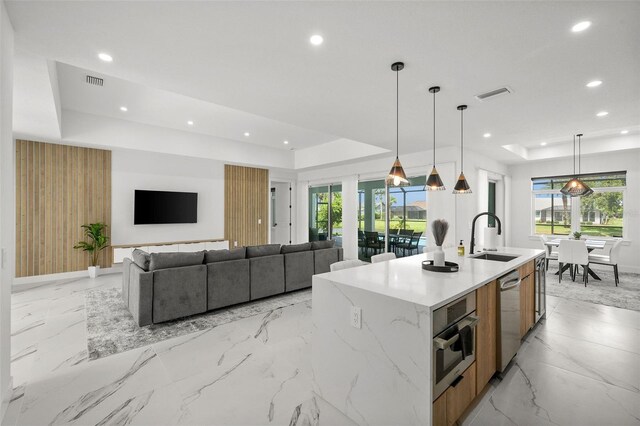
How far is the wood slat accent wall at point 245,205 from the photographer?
7730 mm

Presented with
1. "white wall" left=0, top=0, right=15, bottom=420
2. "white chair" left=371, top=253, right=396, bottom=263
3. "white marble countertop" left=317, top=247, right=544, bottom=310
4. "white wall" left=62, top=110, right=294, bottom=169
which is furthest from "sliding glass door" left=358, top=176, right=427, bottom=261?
"white wall" left=0, top=0, right=15, bottom=420

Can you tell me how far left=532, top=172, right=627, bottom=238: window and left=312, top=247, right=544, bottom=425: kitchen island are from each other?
6.81m

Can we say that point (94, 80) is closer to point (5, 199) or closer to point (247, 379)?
point (5, 199)

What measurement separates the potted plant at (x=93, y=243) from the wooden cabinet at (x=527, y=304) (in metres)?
6.85

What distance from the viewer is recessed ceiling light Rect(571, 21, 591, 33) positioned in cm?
206

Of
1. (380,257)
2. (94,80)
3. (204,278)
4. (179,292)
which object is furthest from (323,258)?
(94,80)

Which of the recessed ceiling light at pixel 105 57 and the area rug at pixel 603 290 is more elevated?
the recessed ceiling light at pixel 105 57

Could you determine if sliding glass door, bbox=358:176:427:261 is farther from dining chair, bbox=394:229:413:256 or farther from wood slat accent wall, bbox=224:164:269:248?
wood slat accent wall, bbox=224:164:269:248

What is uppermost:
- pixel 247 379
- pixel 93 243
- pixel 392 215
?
→ pixel 392 215

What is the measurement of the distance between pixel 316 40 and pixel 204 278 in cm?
294

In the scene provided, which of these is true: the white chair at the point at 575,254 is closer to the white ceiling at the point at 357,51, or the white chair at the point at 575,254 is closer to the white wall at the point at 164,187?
the white ceiling at the point at 357,51

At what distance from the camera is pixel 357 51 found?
243cm

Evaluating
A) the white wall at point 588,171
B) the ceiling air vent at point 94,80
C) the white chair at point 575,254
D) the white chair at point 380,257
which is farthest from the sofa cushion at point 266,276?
the white wall at point 588,171

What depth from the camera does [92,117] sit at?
17.8ft
